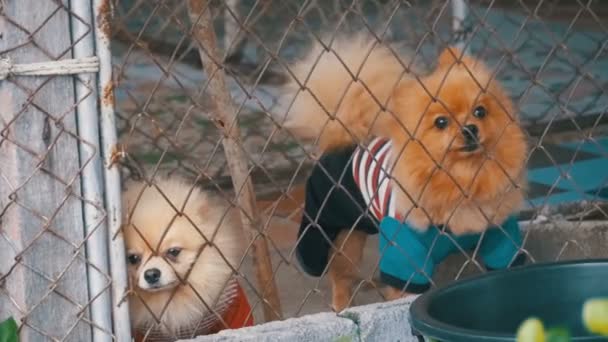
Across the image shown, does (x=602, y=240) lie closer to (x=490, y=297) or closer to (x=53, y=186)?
(x=490, y=297)

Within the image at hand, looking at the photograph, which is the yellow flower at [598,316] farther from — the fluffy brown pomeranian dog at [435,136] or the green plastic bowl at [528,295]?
the fluffy brown pomeranian dog at [435,136]

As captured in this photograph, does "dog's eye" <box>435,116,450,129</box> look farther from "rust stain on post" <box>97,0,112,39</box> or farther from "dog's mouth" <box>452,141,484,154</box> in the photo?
"rust stain on post" <box>97,0,112,39</box>

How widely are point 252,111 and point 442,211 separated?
11.7 feet

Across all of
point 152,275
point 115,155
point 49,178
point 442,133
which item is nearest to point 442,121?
point 442,133

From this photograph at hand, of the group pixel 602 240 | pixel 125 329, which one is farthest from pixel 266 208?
pixel 125 329

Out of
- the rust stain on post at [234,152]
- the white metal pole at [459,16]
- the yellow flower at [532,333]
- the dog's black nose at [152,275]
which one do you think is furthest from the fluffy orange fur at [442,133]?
the yellow flower at [532,333]

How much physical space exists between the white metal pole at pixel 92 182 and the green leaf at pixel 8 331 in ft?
0.73

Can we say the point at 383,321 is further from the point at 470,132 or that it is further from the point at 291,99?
the point at 291,99

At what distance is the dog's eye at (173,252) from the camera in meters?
2.66

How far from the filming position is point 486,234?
327 centimetres

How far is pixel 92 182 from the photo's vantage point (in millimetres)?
2232

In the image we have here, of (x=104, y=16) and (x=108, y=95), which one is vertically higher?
(x=104, y=16)

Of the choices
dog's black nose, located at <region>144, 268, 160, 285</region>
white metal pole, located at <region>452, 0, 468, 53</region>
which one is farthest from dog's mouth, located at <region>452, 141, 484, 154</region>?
white metal pole, located at <region>452, 0, 468, 53</region>

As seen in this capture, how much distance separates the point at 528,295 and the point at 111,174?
89cm
